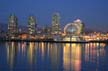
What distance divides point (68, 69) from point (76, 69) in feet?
2.03

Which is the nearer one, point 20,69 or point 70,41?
point 20,69

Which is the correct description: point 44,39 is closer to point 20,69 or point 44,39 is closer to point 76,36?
point 76,36

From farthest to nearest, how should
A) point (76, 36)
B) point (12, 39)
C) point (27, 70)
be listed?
1. point (12, 39)
2. point (76, 36)
3. point (27, 70)

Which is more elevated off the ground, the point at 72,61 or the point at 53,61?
the point at 53,61

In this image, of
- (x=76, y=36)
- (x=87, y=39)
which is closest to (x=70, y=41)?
(x=76, y=36)

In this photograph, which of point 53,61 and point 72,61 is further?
point 72,61

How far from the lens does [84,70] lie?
108 feet

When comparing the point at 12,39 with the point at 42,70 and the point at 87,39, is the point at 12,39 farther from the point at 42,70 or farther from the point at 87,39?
the point at 42,70

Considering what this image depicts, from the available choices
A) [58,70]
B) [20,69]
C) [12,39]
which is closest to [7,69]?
[20,69]

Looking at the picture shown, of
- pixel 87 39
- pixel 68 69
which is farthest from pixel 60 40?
pixel 68 69

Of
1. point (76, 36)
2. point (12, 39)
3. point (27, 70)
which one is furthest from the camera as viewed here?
point (12, 39)

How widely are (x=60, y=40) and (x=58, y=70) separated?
475 ft

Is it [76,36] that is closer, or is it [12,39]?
[76,36]

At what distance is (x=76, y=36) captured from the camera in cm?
17288
